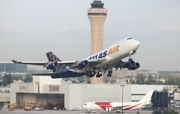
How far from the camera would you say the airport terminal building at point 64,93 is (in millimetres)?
164625

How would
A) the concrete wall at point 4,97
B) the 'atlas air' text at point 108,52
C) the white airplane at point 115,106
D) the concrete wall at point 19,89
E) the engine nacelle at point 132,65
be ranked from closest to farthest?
the 'atlas air' text at point 108,52 → the engine nacelle at point 132,65 → the white airplane at point 115,106 → the concrete wall at point 19,89 → the concrete wall at point 4,97

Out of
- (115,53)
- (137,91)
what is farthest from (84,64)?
(137,91)

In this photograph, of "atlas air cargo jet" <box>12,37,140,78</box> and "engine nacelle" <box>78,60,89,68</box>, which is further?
"engine nacelle" <box>78,60,89,68</box>

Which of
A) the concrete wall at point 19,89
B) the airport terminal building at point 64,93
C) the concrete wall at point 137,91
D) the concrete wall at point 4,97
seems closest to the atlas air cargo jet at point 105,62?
the airport terminal building at point 64,93

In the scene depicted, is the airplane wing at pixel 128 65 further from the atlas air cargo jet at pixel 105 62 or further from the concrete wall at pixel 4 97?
the concrete wall at pixel 4 97

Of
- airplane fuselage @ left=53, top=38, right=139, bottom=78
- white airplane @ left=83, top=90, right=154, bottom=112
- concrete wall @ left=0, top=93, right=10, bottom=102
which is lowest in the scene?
white airplane @ left=83, top=90, right=154, bottom=112

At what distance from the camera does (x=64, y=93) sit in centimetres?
16662

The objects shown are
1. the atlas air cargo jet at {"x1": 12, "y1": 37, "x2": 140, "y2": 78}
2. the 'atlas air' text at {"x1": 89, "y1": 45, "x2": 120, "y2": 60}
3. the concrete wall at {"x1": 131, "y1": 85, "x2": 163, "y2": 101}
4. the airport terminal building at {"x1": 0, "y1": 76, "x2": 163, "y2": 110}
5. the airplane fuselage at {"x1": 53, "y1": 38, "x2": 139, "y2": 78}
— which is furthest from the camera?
the concrete wall at {"x1": 131, "y1": 85, "x2": 163, "y2": 101}

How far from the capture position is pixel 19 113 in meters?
150

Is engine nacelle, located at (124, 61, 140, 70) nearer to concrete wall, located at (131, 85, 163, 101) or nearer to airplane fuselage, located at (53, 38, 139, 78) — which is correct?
airplane fuselage, located at (53, 38, 139, 78)

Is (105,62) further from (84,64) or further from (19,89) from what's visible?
(19,89)

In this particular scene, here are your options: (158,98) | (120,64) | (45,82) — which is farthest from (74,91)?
(120,64)

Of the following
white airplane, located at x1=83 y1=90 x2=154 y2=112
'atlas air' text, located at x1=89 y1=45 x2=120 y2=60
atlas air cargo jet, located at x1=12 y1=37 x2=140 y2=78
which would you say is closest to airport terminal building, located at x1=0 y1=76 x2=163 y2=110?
white airplane, located at x1=83 y1=90 x2=154 y2=112

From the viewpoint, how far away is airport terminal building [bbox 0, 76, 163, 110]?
16462 cm
